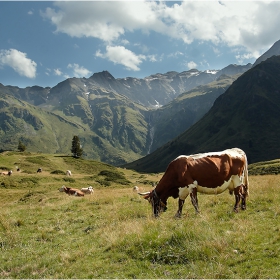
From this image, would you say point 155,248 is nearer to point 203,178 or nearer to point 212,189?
point 203,178

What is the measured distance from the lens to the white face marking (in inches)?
513

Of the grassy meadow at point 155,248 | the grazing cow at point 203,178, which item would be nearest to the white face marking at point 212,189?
the grazing cow at point 203,178

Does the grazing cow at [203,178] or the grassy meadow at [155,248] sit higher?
the grazing cow at [203,178]

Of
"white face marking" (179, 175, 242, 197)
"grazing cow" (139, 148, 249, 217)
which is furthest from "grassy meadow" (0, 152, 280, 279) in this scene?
"grazing cow" (139, 148, 249, 217)

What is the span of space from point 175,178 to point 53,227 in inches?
285

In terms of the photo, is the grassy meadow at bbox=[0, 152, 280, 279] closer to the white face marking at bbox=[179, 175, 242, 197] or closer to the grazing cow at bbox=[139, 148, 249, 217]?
the white face marking at bbox=[179, 175, 242, 197]

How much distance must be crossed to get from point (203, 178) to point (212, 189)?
2.47 feet

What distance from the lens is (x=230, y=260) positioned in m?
7.48

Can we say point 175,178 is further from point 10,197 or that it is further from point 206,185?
point 10,197

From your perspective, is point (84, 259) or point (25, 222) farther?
point (25, 222)

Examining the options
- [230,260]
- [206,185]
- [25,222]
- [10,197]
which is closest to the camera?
[230,260]

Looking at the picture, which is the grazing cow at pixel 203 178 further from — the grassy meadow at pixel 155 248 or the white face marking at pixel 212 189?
the grassy meadow at pixel 155 248

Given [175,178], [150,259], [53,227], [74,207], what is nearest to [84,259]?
[150,259]

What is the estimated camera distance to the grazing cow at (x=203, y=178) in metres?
13.0
